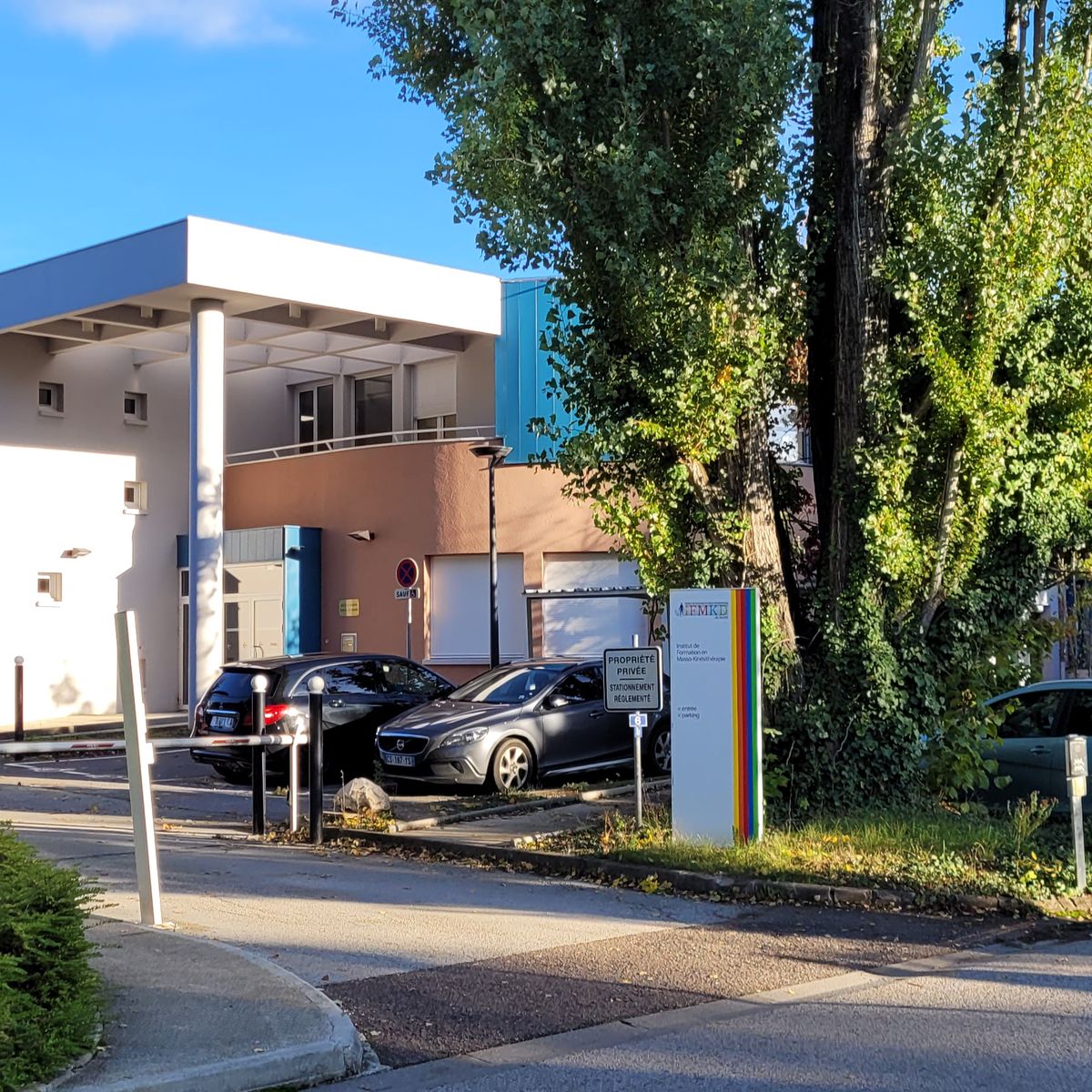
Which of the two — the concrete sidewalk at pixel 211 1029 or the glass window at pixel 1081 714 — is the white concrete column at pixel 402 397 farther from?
the concrete sidewalk at pixel 211 1029

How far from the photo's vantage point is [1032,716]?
1230 cm

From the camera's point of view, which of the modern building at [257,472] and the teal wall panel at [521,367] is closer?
the modern building at [257,472]

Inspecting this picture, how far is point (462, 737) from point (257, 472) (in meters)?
16.4

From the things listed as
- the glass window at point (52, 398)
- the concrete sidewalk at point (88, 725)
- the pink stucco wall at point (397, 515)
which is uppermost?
the glass window at point (52, 398)

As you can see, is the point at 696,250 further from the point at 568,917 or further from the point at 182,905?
the point at 182,905

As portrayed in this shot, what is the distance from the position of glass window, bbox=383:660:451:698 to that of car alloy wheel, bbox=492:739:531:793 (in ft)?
9.60

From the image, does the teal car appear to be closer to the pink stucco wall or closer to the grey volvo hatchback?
the grey volvo hatchback

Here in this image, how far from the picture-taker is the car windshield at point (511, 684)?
16.0 metres

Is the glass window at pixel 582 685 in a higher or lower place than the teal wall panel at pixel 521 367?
lower

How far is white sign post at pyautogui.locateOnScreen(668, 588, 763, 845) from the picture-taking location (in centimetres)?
1099

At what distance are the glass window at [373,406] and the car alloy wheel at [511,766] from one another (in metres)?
17.2

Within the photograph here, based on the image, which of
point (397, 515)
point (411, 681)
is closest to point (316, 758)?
point (411, 681)

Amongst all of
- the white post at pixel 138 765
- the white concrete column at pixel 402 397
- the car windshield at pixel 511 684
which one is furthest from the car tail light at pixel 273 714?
the white concrete column at pixel 402 397

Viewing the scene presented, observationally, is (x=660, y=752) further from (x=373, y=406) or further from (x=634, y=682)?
(x=373, y=406)
